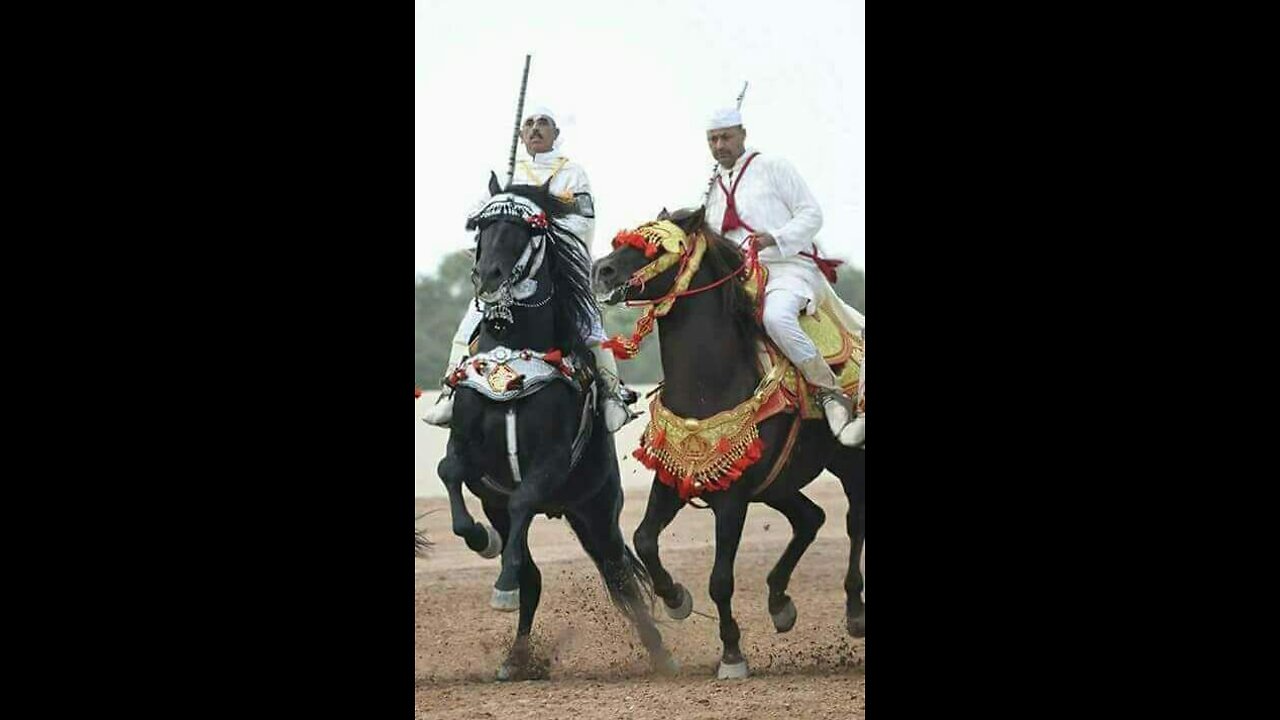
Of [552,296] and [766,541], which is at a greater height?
[552,296]

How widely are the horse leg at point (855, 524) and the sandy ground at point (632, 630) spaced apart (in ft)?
0.11

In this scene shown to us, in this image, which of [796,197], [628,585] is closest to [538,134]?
[796,197]

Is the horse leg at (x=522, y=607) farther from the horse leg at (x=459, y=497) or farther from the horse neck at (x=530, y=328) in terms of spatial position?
the horse neck at (x=530, y=328)

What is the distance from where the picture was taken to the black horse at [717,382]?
30.0 ft

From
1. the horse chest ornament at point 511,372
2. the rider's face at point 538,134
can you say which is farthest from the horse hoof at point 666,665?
the rider's face at point 538,134

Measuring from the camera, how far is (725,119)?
9.31 metres

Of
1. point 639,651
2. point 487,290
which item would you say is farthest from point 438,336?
point 639,651

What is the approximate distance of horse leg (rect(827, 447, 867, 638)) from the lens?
936 cm

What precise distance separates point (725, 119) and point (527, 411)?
1617 millimetres

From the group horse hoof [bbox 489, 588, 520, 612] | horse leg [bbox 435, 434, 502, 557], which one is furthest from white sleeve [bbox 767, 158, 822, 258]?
horse hoof [bbox 489, 588, 520, 612]

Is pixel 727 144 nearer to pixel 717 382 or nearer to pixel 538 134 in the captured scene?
pixel 538 134
